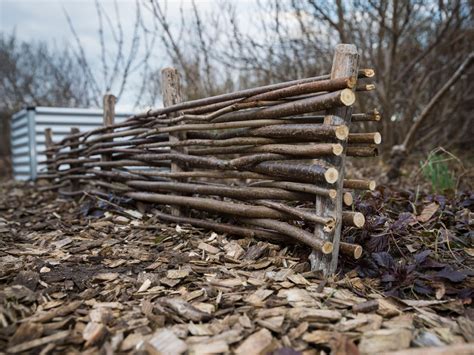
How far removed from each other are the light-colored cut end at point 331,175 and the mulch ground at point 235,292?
18.0 inches

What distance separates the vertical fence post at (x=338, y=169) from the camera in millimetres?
1838

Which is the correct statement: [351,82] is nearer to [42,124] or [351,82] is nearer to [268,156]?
[268,156]

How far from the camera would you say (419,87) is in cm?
621

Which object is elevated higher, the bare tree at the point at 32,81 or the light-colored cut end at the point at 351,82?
the bare tree at the point at 32,81

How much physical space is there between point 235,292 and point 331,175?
0.67 metres

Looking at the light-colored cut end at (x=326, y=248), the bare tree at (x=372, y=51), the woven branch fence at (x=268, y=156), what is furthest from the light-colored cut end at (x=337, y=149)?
the bare tree at (x=372, y=51)

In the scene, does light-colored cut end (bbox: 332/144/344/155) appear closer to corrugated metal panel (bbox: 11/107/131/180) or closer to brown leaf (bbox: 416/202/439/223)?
brown leaf (bbox: 416/202/439/223)

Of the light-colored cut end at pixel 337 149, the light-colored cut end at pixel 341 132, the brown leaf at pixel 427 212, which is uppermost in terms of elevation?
the light-colored cut end at pixel 341 132

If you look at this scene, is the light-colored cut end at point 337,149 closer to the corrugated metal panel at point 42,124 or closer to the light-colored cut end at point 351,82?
the light-colored cut end at point 351,82

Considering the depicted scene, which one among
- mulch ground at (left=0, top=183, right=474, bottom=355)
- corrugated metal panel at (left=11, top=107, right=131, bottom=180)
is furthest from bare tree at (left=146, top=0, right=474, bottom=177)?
mulch ground at (left=0, top=183, right=474, bottom=355)

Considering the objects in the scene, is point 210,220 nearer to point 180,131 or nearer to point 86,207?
point 180,131

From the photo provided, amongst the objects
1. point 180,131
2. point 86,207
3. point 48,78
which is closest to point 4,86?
point 48,78

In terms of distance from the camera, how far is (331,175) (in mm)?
1849

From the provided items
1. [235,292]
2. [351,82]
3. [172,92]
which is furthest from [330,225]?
[172,92]
